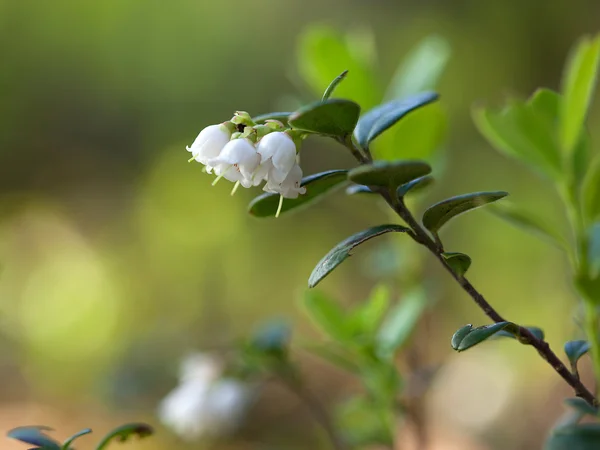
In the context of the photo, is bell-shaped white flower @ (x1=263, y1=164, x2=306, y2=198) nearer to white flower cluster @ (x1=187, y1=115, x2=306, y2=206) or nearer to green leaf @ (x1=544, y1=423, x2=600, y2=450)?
white flower cluster @ (x1=187, y1=115, x2=306, y2=206)

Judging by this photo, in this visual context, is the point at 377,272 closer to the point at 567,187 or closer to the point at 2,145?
the point at 567,187

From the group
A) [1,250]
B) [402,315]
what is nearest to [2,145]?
[1,250]

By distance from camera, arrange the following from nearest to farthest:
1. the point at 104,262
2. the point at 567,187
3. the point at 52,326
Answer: the point at 567,187 < the point at 52,326 < the point at 104,262

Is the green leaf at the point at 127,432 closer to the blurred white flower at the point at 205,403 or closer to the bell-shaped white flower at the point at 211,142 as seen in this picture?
the bell-shaped white flower at the point at 211,142

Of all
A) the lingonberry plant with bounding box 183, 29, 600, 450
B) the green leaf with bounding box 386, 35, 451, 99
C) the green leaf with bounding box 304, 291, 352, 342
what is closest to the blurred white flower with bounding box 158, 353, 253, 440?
the lingonberry plant with bounding box 183, 29, 600, 450

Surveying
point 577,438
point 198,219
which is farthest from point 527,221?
point 198,219
